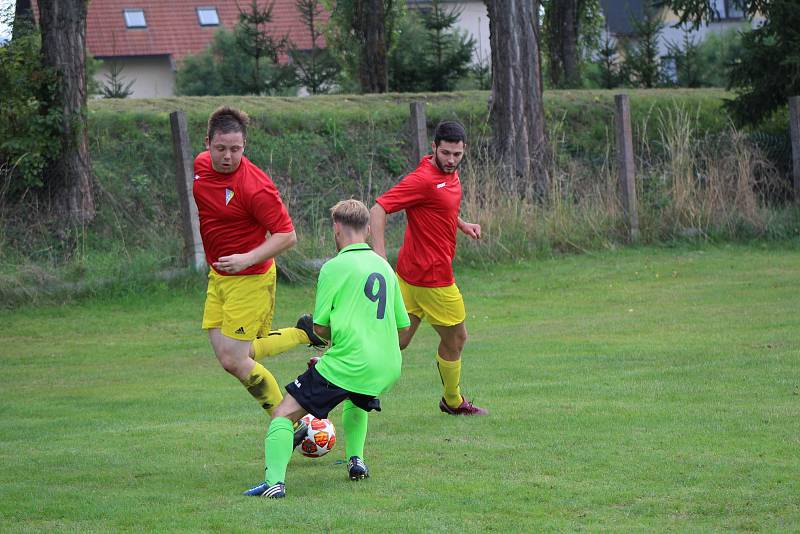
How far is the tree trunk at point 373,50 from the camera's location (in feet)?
98.0

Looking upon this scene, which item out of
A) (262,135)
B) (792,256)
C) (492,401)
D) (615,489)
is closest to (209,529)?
(615,489)

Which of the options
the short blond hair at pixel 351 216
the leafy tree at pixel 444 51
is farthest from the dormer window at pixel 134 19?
the short blond hair at pixel 351 216

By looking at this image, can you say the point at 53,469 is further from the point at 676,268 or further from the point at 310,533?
the point at 676,268

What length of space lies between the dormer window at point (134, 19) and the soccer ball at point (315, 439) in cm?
4787

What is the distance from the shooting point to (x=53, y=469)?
7180mm

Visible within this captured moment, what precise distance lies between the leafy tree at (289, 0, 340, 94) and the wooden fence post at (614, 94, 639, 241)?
16.3 m

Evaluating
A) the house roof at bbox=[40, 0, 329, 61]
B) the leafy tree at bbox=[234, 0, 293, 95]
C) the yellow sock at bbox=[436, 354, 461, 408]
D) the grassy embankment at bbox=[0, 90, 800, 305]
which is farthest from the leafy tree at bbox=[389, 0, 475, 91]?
the yellow sock at bbox=[436, 354, 461, 408]

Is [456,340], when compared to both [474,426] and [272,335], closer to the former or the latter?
[474,426]

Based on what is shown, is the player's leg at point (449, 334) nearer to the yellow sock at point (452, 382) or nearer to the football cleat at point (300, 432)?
the yellow sock at point (452, 382)

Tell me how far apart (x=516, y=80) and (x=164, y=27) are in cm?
3679

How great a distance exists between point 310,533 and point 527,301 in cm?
966

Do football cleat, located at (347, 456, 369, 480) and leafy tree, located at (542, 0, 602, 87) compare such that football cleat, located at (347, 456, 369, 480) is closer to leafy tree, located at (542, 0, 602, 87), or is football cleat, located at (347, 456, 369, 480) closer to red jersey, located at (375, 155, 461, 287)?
red jersey, located at (375, 155, 461, 287)

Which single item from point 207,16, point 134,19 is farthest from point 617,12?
point 134,19

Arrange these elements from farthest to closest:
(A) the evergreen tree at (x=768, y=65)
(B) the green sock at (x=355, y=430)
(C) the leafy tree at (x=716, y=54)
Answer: (C) the leafy tree at (x=716, y=54)
(A) the evergreen tree at (x=768, y=65)
(B) the green sock at (x=355, y=430)
